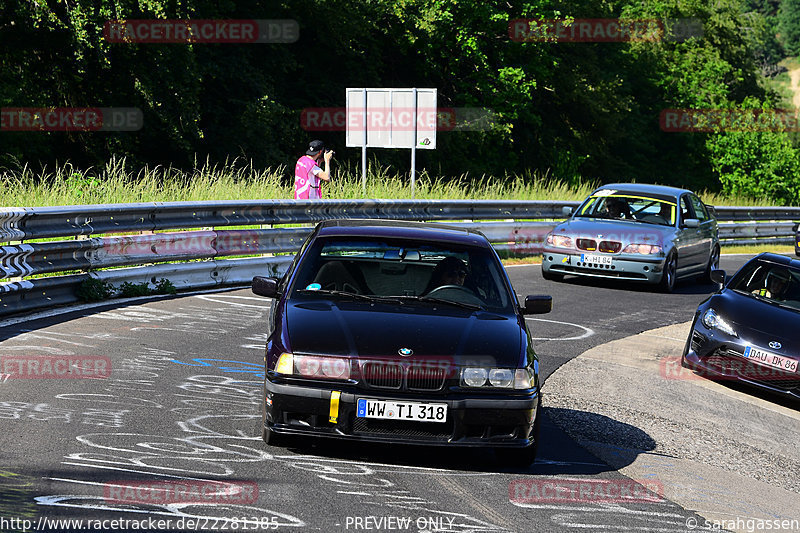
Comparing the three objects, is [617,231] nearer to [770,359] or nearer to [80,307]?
[770,359]

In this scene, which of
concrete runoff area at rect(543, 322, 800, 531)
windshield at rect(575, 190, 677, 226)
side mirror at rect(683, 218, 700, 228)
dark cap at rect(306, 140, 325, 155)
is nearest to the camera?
concrete runoff area at rect(543, 322, 800, 531)

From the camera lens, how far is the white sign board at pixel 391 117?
23.5 metres

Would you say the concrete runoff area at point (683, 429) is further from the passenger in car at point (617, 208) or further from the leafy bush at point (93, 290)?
the passenger in car at point (617, 208)

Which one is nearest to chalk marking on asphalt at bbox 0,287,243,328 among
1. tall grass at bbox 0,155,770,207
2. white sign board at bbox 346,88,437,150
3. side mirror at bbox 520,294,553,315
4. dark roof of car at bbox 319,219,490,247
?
tall grass at bbox 0,155,770,207

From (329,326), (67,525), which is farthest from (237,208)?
(67,525)

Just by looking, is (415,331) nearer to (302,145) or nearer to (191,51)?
(191,51)

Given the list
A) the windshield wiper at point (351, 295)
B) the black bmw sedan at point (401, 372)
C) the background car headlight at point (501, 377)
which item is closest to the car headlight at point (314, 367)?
the black bmw sedan at point (401, 372)

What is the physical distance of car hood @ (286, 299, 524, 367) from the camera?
6348 mm

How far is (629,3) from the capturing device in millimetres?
58656

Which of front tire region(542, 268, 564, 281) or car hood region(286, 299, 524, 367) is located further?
front tire region(542, 268, 564, 281)

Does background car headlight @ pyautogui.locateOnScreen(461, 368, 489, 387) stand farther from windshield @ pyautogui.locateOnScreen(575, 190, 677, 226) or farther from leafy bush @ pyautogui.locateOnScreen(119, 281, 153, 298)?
windshield @ pyautogui.locateOnScreen(575, 190, 677, 226)

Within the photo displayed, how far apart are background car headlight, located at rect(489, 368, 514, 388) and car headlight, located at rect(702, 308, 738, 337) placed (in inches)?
189

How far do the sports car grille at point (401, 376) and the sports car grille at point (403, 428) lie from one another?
19cm

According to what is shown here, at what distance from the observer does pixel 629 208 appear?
18047mm
